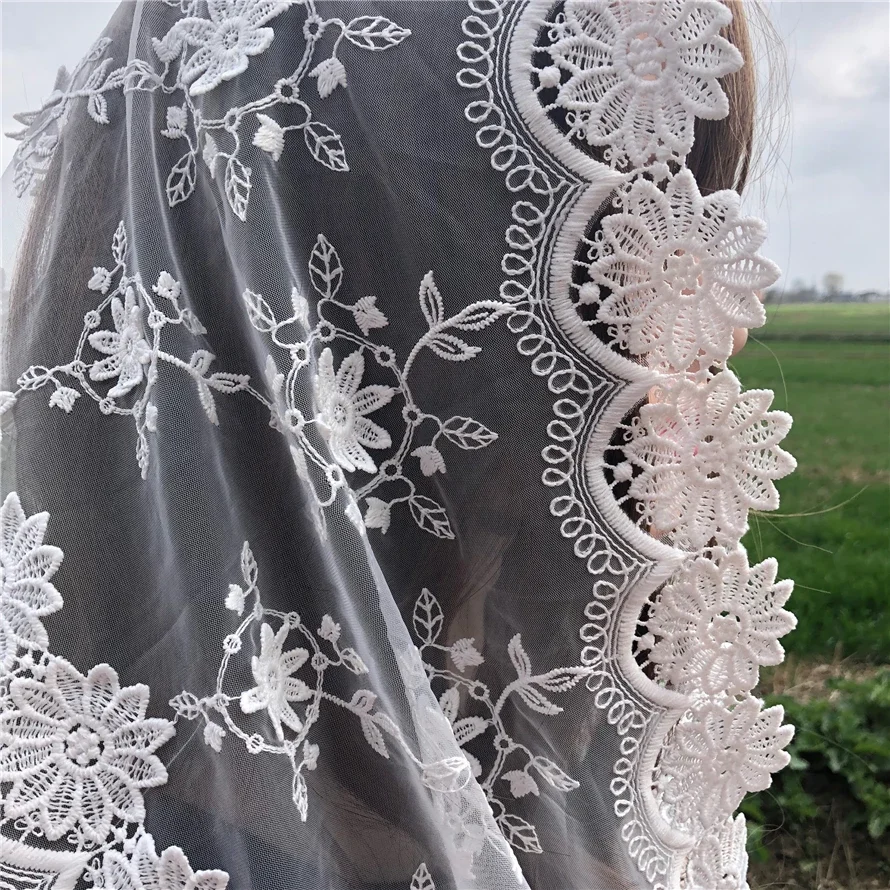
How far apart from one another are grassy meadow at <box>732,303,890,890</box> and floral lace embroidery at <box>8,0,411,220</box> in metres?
0.71

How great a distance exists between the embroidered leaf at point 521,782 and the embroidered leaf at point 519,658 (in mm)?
127

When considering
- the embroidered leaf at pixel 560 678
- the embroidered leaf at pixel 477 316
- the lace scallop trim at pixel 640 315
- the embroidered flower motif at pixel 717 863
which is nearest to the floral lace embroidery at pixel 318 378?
the embroidered leaf at pixel 477 316

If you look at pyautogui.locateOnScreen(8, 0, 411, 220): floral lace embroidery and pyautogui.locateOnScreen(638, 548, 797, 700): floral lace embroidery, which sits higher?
pyautogui.locateOnScreen(8, 0, 411, 220): floral lace embroidery

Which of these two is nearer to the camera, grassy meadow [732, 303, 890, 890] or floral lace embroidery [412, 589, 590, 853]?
Result: floral lace embroidery [412, 589, 590, 853]

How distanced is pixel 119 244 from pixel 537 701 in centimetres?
75

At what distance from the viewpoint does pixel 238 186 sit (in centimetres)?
92

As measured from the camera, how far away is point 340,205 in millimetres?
930

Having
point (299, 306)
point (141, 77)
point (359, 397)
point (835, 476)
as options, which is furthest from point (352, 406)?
point (835, 476)

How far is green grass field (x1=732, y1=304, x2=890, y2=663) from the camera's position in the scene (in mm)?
3404

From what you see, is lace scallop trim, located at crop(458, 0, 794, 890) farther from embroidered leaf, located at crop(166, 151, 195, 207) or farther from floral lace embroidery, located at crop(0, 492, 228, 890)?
floral lace embroidery, located at crop(0, 492, 228, 890)

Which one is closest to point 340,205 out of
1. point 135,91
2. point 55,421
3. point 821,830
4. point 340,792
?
point 135,91

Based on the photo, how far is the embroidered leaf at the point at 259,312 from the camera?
2.96ft

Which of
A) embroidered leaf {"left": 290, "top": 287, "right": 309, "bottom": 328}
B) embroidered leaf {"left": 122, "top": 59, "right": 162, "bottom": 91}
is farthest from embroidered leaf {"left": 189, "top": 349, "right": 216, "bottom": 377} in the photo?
embroidered leaf {"left": 122, "top": 59, "right": 162, "bottom": 91}

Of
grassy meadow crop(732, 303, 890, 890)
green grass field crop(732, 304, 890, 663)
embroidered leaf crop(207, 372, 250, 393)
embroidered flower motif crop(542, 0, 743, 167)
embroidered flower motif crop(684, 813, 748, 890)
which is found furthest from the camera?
green grass field crop(732, 304, 890, 663)
